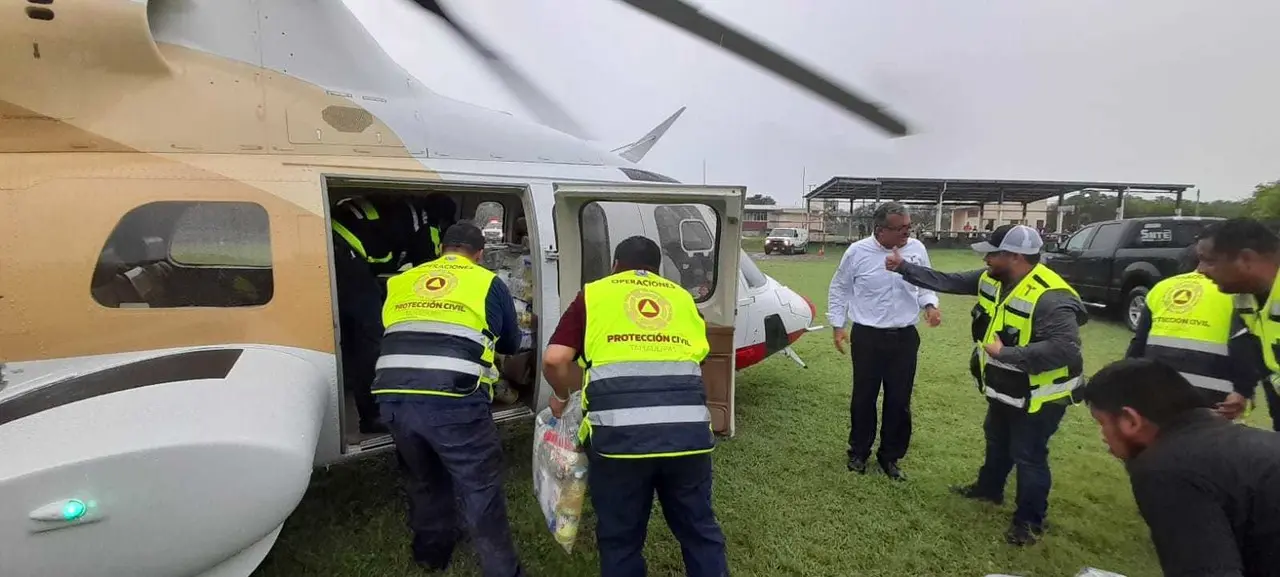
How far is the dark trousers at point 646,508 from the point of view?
2.76 meters

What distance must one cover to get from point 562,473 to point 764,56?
2.08 meters

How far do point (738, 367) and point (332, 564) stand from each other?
10.9ft

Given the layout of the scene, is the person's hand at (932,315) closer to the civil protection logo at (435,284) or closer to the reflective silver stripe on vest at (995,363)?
the reflective silver stripe on vest at (995,363)

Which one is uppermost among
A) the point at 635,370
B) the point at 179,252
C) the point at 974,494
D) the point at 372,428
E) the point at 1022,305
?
the point at 179,252

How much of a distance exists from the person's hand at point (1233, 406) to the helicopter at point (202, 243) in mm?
2604

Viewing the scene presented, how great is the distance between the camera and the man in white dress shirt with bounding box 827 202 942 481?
4492 mm

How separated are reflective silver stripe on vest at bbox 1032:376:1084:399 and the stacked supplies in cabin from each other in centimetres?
311

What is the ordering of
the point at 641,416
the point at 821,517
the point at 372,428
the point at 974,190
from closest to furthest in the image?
1. the point at 641,416
2. the point at 821,517
3. the point at 372,428
4. the point at 974,190

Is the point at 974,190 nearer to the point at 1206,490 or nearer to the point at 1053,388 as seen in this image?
the point at 1053,388

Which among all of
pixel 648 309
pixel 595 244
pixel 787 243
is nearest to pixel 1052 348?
pixel 648 309

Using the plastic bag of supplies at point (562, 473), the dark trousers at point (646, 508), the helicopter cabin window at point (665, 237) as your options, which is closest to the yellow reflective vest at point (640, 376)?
the dark trousers at point (646, 508)

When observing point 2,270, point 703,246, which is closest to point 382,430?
point 2,270

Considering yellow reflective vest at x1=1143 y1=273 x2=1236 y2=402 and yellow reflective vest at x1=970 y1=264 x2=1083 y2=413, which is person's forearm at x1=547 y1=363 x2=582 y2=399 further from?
yellow reflective vest at x1=1143 y1=273 x2=1236 y2=402

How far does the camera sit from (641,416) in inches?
105
